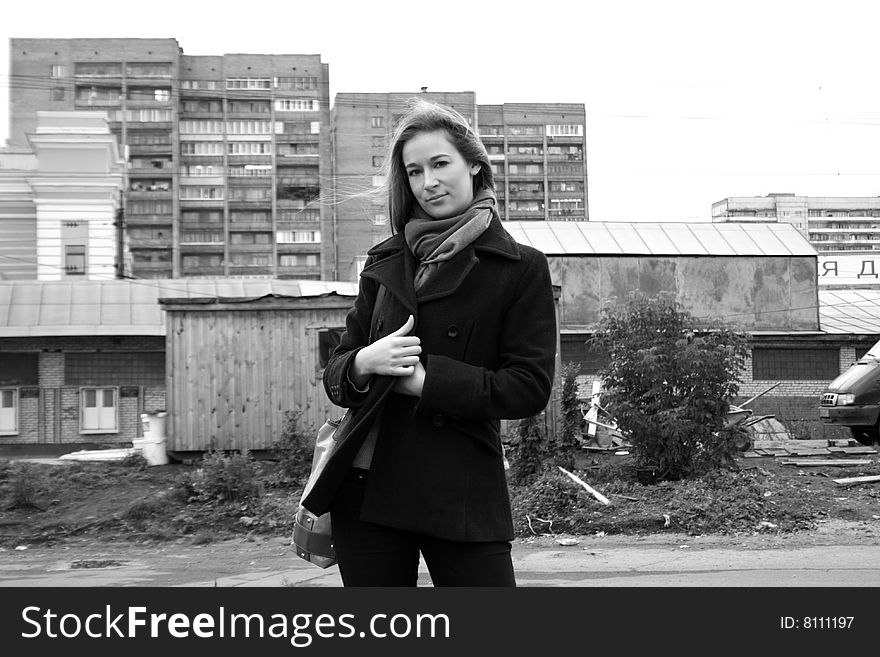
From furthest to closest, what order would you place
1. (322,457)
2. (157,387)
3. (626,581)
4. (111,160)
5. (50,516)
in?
(111,160) → (157,387) → (50,516) → (626,581) → (322,457)

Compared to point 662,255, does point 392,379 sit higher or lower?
lower

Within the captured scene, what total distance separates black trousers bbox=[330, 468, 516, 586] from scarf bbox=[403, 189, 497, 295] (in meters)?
0.55

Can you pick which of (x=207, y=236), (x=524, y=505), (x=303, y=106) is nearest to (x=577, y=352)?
(x=524, y=505)

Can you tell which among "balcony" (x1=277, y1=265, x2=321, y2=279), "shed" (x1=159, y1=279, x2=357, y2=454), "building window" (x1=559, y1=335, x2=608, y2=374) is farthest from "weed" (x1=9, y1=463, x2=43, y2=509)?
"balcony" (x1=277, y1=265, x2=321, y2=279)

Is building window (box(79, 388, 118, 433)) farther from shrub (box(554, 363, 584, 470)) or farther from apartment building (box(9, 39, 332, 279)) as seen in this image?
apartment building (box(9, 39, 332, 279))

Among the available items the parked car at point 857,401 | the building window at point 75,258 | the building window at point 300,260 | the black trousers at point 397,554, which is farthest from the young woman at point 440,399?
the building window at point 300,260

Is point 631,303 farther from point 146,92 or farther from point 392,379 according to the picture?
point 146,92

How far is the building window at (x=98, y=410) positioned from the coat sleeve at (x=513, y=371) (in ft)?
79.9

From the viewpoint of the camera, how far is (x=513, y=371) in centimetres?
238

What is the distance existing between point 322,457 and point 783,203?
15922 cm

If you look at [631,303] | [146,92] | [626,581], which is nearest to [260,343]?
[631,303]

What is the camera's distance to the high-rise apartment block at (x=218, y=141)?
3794 inches

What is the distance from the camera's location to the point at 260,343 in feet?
58.8
